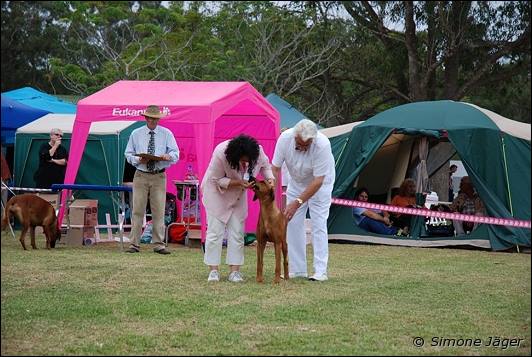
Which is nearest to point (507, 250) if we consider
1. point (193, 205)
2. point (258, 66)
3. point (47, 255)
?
point (193, 205)

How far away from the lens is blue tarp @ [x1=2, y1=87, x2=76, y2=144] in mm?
15922

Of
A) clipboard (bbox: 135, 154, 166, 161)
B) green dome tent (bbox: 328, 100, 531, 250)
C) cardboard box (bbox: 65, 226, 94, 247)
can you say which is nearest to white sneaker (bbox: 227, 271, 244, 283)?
clipboard (bbox: 135, 154, 166, 161)

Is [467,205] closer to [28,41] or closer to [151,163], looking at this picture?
[151,163]

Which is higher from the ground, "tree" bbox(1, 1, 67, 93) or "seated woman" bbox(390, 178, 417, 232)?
"tree" bbox(1, 1, 67, 93)

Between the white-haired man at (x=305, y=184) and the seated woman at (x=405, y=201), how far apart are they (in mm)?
5557

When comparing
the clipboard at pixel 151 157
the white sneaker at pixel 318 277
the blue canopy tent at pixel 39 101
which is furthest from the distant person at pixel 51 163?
the white sneaker at pixel 318 277

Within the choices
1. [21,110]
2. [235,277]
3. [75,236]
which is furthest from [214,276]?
[21,110]

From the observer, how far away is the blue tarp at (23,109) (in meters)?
15.9

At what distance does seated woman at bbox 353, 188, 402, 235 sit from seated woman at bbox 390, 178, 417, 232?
14 cm

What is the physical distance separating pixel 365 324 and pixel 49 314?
2244 mm

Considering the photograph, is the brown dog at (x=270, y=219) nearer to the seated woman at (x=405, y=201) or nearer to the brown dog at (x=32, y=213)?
the brown dog at (x=32, y=213)

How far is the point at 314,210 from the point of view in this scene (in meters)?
8.60

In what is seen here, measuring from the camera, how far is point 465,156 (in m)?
13.5

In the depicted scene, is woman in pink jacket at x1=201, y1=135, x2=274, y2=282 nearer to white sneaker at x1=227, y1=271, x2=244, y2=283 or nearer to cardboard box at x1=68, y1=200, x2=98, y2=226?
white sneaker at x1=227, y1=271, x2=244, y2=283
